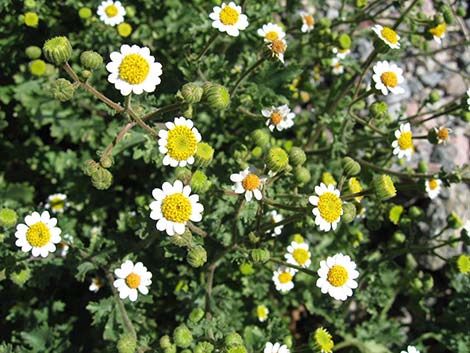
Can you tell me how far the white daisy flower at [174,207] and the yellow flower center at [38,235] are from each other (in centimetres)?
89

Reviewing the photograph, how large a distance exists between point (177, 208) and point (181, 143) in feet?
1.31

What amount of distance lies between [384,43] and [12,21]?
329cm

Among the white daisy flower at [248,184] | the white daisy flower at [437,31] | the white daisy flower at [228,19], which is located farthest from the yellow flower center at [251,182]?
the white daisy flower at [437,31]

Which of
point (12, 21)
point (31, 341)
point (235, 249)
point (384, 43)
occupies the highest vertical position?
point (384, 43)

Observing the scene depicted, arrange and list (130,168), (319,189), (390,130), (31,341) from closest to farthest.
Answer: (319,189), (31,341), (390,130), (130,168)

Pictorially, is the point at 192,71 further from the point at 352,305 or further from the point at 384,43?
the point at 352,305

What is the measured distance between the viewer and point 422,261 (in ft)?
18.5

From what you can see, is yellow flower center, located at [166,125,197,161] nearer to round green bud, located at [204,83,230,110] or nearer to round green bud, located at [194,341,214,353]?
round green bud, located at [204,83,230,110]

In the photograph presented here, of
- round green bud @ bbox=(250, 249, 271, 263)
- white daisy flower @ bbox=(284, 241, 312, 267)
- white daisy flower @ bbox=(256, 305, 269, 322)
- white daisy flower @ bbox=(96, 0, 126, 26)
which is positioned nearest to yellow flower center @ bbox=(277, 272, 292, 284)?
white daisy flower @ bbox=(284, 241, 312, 267)

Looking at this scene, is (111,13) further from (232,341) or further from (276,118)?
(232,341)

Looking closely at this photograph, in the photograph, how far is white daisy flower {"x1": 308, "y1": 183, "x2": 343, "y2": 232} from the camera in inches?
137

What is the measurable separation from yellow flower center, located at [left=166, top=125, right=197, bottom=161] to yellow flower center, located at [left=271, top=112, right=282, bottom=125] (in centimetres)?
122

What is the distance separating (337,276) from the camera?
3688 mm

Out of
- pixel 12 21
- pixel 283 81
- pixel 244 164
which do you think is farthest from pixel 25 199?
pixel 283 81
